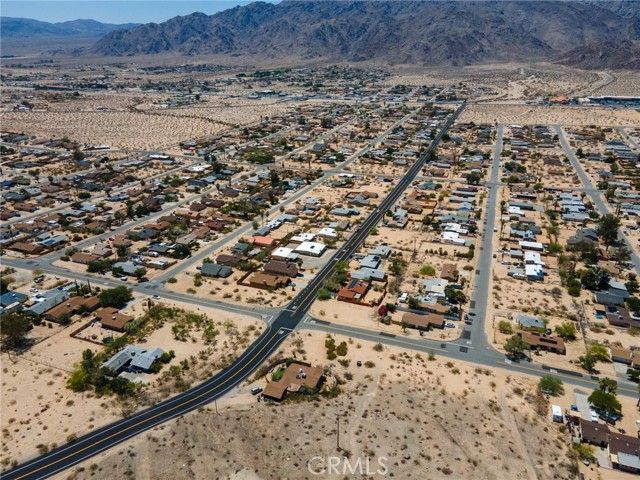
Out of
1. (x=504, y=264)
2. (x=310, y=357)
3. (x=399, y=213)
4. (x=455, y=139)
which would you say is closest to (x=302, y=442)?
(x=310, y=357)

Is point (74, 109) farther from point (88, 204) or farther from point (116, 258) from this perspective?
point (116, 258)

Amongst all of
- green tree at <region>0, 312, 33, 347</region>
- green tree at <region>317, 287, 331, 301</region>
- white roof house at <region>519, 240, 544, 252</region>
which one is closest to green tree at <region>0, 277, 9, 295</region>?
green tree at <region>0, 312, 33, 347</region>

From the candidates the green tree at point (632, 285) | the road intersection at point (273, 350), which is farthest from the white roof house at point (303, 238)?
the green tree at point (632, 285)

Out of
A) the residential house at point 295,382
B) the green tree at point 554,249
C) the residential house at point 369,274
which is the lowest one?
the residential house at point 295,382

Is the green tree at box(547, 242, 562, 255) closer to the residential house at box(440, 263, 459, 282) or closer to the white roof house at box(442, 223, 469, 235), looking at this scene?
the white roof house at box(442, 223, 469, 235)

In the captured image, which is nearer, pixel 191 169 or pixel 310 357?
pixel 310 357

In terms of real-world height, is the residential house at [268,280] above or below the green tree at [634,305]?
below

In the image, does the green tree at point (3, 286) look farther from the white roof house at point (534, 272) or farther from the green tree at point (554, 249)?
the green tree at point (554, 249)
